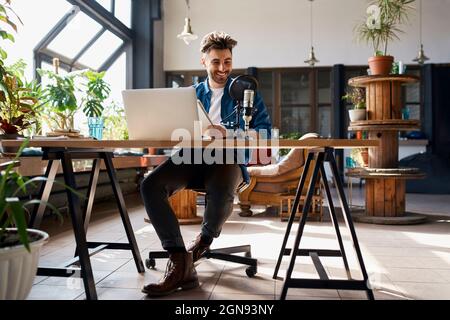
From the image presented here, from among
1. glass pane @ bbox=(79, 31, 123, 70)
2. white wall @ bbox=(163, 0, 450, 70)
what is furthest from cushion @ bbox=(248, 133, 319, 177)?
white wall @ bbox=(163, 0, 450, 70)

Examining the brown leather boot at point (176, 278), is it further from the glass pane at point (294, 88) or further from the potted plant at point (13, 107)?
the glass pane at point (294, 88)

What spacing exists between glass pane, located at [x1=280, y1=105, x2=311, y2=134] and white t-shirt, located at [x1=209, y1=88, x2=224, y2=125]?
7177 mm

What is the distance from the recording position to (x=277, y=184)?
16.0 ft

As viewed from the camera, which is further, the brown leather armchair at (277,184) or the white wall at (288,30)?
the white wall at (288,30)

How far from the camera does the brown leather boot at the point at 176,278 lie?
2.03 meters

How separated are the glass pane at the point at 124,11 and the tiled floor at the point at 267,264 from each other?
5.03 m

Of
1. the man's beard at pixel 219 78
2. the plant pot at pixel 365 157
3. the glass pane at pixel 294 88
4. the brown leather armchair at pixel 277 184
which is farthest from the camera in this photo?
the glass pane at pixel 294 88

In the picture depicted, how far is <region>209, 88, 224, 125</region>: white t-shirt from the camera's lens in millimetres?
2453

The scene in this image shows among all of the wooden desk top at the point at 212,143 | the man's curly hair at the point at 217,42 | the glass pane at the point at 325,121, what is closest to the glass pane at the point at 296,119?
the glass pane at the point at 325,121

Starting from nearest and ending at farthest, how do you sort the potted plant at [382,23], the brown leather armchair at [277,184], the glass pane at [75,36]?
the potted plant at [382,23], the brown leather armchair at [277,184], the glass pane at [75,36]

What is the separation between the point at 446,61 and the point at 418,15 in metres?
1.08

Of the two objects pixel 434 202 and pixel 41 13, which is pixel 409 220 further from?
pixel 41 13

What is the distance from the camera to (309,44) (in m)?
9.30

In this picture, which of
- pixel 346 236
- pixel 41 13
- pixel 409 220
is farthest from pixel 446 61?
pixel 41 13
